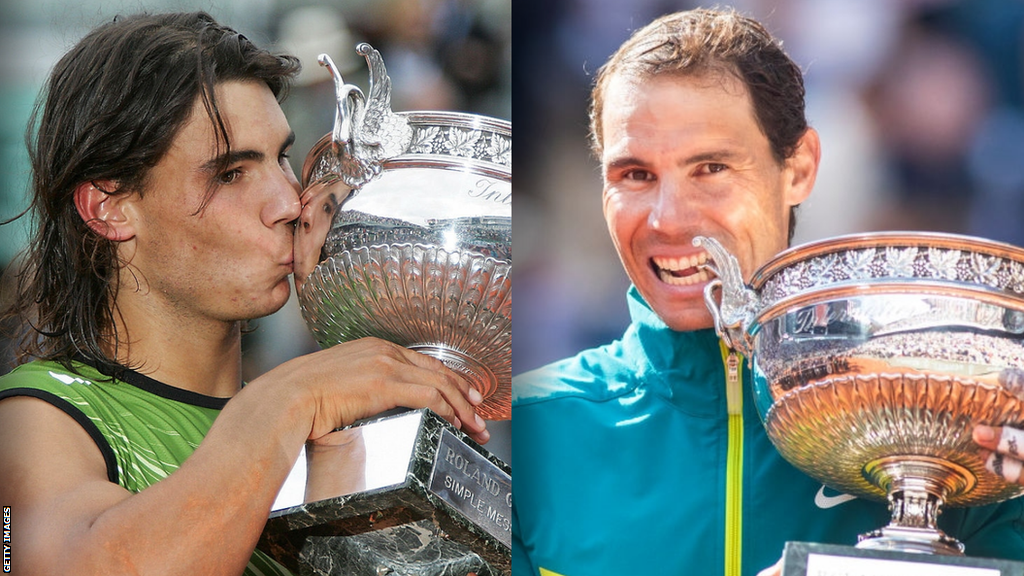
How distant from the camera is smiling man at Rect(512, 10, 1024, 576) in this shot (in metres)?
1.71

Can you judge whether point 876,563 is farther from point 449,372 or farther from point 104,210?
point 104,210

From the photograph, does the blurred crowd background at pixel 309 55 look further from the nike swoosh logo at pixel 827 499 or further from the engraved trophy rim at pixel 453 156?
the nike swoosh logo at pixel 827 499

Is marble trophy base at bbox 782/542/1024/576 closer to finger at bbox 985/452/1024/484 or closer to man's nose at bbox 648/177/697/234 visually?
finger at bbox 985/452/1024/484

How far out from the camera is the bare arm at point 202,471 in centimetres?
151

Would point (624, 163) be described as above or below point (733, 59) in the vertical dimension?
below

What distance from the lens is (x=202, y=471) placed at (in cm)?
157

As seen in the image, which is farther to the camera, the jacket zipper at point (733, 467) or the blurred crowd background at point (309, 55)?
the blurred crowd background at point (309, 55)

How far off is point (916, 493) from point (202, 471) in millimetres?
908

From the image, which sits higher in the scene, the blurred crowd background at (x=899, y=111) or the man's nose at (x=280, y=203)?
the blurred crowd background at (x=899, y=111)

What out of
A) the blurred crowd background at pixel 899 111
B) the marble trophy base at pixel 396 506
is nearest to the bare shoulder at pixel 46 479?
the marble trophy base at pixel 396 506

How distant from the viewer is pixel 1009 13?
168cm

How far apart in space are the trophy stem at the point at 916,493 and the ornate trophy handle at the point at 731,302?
0.23 meters

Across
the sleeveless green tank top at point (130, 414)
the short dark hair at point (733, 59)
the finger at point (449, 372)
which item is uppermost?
the short dark hair at point (733, 59)

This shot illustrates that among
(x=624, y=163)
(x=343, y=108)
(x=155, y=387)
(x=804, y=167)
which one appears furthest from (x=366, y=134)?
(x=804, y=167)
